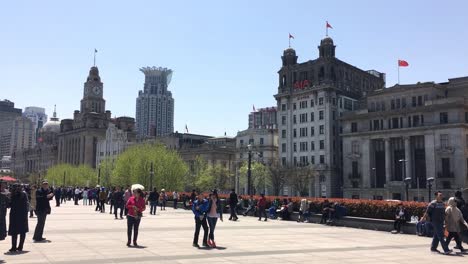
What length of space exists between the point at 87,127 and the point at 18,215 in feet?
506

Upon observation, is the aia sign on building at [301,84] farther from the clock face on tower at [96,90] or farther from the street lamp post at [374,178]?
the clock face on tower at [96,90]

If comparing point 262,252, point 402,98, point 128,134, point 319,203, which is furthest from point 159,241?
point 128,134

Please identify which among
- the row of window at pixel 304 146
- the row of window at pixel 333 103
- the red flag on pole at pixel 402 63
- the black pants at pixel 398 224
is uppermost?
the red flag on pole at pixel 402 63

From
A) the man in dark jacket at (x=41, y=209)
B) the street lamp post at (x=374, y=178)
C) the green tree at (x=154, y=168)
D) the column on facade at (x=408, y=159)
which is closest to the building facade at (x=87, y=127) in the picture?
the green tree at (x=154, y=168)

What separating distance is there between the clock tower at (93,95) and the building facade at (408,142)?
109915mm

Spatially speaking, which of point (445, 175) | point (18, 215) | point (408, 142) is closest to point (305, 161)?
point (408, 142)

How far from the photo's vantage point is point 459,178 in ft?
234

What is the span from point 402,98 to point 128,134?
3596 inches

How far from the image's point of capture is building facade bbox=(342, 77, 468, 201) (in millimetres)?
72500

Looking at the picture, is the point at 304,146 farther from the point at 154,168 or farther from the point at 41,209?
the point at 41,209

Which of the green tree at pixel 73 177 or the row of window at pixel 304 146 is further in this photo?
the green tree at pixel 73 177

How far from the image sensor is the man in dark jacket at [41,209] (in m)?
17.6

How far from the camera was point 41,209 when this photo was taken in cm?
1788

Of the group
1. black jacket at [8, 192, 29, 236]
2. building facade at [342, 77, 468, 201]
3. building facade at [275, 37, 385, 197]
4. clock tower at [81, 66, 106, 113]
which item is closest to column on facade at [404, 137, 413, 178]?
building facade at [342, 77, 468, 201]
